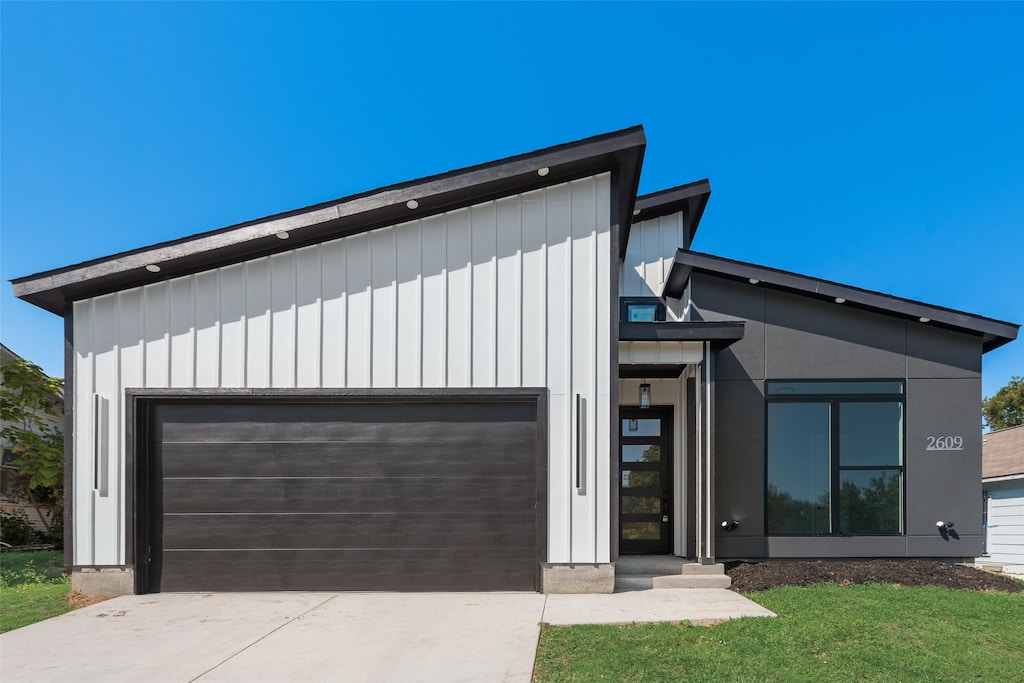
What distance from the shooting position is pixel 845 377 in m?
8.97

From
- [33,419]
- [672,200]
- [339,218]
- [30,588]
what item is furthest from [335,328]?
[33,419]

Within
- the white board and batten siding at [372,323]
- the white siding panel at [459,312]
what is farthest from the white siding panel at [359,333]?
the white siding panel at [459,312]

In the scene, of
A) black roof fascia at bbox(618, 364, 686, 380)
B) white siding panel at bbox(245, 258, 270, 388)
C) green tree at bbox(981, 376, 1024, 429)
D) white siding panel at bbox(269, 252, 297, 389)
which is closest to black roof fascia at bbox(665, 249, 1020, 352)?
black roof fascia at bbox(618, 364, 686, 380)

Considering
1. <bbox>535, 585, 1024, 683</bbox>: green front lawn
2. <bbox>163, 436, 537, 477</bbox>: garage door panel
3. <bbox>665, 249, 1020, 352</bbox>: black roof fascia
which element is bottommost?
<bbox>535, 585, 1024, 683</bbox>: green front lawn

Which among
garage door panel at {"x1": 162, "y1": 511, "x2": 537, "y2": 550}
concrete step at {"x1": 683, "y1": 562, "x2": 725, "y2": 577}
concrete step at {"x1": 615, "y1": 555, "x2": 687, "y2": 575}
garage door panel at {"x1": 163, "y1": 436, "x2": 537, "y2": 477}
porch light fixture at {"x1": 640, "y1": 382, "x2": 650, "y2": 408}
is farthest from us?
porch light fixture at {"x1": 640, "y1": 382, "x2": 650, "y2": 408}

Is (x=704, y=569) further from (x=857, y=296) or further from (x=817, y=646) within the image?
(x=857, y=296)

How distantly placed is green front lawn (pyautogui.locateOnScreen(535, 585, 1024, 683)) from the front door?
312cm

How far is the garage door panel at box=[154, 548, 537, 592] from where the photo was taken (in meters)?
7.21

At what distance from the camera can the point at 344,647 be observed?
5.10m

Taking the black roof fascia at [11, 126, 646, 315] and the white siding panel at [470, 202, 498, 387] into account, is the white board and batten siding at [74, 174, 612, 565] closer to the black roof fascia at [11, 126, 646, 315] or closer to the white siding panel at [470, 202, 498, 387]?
the white siding panel at [470, 202, 498, 387]

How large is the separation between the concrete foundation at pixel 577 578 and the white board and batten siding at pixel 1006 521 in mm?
8769

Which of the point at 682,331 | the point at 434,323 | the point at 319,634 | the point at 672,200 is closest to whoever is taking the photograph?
the point at 319,634

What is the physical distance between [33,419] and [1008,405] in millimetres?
41563

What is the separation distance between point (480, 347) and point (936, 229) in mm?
17383
